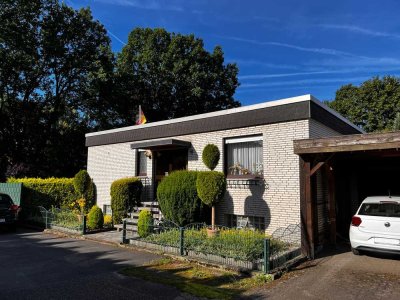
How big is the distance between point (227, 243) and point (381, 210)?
384 cm

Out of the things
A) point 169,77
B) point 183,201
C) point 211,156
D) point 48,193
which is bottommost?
point 183,201

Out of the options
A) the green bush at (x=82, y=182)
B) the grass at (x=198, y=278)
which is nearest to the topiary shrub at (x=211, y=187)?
the grass at (x=198, y=278)

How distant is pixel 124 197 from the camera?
1360 cm

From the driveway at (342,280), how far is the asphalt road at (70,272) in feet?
6.85

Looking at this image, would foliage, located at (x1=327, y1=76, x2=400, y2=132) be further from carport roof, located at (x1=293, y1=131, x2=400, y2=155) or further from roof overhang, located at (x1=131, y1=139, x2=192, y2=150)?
carport roof, located at (x1=293, y1=131, x2=400, y2=155)

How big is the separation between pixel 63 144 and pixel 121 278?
2156cm

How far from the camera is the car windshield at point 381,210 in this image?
8.10 m

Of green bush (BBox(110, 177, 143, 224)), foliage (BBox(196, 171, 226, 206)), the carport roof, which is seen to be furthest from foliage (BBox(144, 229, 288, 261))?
green bush (BBox(110, 177, 143, 224))

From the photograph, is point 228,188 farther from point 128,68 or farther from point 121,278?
point 128,68

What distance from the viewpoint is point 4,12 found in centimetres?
2361

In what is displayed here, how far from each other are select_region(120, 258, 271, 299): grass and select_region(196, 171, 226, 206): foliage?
224cm

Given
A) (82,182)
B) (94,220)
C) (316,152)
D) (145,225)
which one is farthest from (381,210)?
(82,182)

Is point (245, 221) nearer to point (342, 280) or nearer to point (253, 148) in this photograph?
point (253, 148)

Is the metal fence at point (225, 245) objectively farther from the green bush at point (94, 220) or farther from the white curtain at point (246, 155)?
the green bush at point (94, 220)
